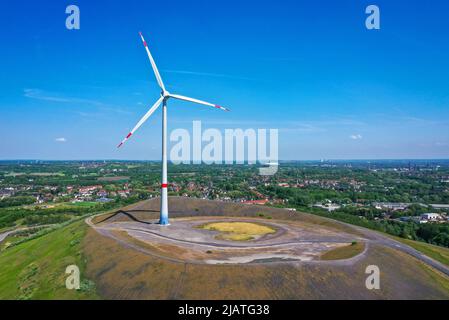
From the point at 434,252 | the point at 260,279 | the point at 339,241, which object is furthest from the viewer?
the point at 339,241

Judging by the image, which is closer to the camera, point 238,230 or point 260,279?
point 260,279

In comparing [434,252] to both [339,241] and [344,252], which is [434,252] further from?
[344,252]

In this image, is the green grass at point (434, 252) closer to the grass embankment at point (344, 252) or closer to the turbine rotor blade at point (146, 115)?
the grass embankment at point (344, 252)

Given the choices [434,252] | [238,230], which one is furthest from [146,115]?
[434,252]

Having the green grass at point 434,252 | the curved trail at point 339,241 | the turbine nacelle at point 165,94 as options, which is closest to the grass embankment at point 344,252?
the curved trail at point 339,241

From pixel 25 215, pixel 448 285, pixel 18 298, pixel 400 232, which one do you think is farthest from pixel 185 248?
pixel 25 215

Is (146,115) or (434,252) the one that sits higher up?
(146,115)
